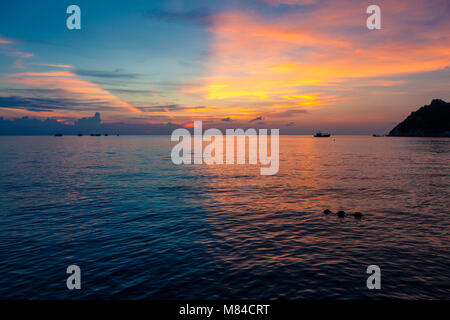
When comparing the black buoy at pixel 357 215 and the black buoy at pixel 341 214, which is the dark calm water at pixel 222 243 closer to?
the black buoy at pixel 341 214

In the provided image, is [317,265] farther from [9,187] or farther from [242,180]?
[9,187]

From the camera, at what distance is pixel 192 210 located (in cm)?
3177

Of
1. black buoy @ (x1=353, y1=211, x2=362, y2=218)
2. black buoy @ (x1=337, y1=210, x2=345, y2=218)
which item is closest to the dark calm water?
black buoy @ (x1=337, y1=210, x2=345, y2=218)

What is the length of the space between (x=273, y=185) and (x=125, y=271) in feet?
112

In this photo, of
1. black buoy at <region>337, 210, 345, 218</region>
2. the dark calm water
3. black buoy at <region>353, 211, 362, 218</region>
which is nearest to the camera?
the dark calm water

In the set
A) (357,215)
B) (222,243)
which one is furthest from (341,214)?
(222,243)

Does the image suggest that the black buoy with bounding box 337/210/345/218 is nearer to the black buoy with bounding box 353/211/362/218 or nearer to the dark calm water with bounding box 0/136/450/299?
the dark calm water with bounding box 0/136/450/299

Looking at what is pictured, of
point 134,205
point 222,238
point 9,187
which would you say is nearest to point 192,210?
point 134,205

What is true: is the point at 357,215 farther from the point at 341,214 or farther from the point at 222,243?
the point at 222,243

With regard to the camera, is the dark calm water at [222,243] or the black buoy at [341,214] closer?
the dark calm water at [222,243]

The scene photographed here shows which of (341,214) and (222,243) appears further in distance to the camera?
(341,214)

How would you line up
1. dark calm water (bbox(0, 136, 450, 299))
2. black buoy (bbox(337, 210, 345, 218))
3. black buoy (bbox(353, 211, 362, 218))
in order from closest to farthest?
dark calm water (bbox(0, 136, 450, 299)) < black buoy (bbox(353, 211, 362, 218)) < black buoy (bbox(337, 210, 345, 218))

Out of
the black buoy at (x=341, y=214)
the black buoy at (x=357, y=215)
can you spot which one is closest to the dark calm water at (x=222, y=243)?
the black buoy at (x=341, y=214)

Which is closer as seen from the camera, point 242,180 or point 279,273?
point 279,273
